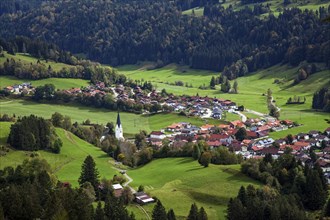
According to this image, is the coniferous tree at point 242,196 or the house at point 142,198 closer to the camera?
the coniferous tree at point 242,196

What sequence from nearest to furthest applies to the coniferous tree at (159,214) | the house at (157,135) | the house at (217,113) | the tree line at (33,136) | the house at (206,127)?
1. the coniferous tree at (159,214)
2. the tree line at (33,136)
3. the house at (157,135)
4. the house at (206,127)
5. the house at (217,113)

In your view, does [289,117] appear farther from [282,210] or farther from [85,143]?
[282,210]

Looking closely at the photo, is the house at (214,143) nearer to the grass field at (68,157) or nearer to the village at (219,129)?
the village at (219,129)

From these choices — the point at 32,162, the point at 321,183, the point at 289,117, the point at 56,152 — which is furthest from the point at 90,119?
the point at 321,183

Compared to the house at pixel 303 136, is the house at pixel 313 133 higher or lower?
higher

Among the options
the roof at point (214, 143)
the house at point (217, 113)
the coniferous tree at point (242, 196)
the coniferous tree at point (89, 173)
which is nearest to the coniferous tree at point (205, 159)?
the coniferous tree at point (242, 196)

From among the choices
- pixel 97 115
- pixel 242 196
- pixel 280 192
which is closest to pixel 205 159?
pixel 280 192
